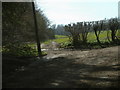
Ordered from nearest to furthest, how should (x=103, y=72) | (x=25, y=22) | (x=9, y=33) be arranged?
(x=103, y=72) < (x=9, y=33) < (x=25, y=22)

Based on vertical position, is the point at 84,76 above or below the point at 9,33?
below

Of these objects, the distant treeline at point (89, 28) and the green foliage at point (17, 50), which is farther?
the distant treeline at point (89, 28)

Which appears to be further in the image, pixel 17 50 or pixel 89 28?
pixel 89 28

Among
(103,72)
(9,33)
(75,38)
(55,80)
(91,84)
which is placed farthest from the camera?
(75,38)

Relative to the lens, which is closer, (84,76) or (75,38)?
(84,76)

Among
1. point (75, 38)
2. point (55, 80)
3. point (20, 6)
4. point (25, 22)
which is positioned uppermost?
point (20, 6)

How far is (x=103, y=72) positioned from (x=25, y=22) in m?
10.0

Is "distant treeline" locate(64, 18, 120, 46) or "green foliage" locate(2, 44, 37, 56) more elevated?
"distant treeline" locate(64, 18, 120, 46)

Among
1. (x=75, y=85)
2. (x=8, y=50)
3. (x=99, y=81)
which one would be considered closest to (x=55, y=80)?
(x=75, y=85)

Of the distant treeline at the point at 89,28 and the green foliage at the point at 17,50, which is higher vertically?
the distant treeline at the point at 89,28

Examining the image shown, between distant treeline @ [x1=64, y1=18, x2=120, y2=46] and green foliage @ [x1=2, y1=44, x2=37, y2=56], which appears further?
distant treeline @ [x1=64, y1=18, x2=120, y2=46]

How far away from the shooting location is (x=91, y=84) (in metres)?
5.38

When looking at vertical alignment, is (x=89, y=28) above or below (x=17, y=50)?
above

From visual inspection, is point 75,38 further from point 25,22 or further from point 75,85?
point 75,85
